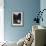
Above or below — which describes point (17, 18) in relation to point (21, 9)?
below

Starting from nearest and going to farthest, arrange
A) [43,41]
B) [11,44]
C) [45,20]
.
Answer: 1. [43,41]
2. [11,44]
3. [45,20]

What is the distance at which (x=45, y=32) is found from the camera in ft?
8.98

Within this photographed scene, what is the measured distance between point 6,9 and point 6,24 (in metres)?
0.60

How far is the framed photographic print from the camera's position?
5.48 meters

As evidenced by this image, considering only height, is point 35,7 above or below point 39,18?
above

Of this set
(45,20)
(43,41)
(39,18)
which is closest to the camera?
(43,41)

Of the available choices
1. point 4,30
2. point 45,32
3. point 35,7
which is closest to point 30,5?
point 35,7

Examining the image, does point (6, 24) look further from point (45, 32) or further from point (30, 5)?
point (45, 32)

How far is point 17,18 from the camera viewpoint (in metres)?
5.51

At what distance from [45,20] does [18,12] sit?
132 centimetres

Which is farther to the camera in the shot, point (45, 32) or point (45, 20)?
point (45, 20)

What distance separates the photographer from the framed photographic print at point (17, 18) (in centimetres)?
548

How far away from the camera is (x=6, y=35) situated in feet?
17.9

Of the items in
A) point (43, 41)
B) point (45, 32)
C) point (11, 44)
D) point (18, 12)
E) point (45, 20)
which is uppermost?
point (18, 12)
